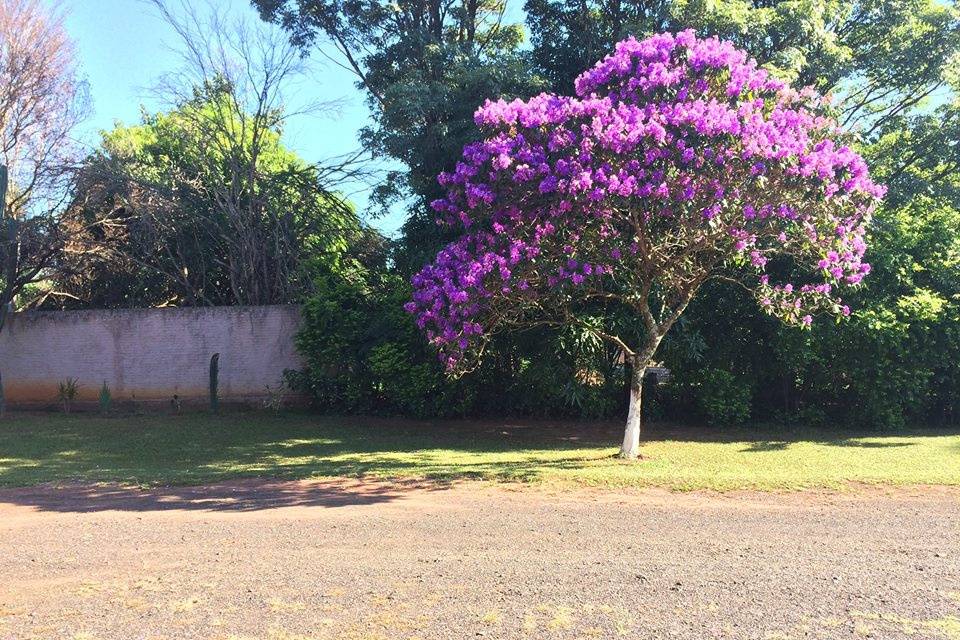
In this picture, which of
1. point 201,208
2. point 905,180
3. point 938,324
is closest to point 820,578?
point 938,324

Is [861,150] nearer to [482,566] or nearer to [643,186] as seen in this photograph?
[643,186]

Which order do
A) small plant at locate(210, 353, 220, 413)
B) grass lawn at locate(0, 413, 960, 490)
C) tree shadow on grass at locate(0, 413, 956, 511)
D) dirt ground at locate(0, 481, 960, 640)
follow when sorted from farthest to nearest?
small plant at locate(210, 353, 220, 413), grass lawn at locate(0, 413, 960, 490), tree shadow on grass at locate(0, 413, 956, 511), dirt ground at locate(0, 481, 960, 640)

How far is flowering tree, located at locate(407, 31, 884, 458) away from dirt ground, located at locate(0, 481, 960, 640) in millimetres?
2742

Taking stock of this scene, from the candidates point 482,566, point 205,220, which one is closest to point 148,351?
point 205,220

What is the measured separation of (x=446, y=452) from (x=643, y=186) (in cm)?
488

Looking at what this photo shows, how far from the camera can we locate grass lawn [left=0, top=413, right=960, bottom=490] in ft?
27.8

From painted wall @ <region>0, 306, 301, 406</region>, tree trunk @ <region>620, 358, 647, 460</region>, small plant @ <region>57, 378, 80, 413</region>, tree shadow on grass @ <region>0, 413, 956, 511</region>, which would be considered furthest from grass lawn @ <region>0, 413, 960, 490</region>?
painted wall @ <region>0, 306, 301, 406</region>

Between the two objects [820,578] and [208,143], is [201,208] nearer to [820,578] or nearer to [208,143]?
[208,143]

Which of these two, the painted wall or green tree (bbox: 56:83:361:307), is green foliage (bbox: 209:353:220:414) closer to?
the painted wall

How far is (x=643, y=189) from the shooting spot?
7.86 metres

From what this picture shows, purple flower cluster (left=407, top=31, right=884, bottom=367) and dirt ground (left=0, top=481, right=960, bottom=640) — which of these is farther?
purple flower cluster (left=407, top=31, right=884, bottom=367)

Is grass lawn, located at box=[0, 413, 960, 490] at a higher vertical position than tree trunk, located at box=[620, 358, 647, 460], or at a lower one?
lower

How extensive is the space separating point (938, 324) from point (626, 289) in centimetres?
589

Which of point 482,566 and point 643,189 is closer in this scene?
point 482,566
